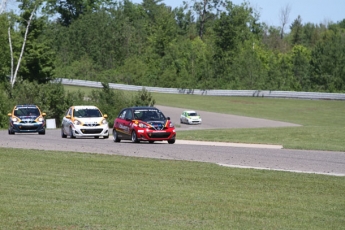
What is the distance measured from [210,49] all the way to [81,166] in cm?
11082

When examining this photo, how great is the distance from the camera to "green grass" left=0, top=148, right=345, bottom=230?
11094mm

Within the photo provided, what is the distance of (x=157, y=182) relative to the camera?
638 inches

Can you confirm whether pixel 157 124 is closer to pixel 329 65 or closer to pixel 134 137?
pixel 134 137

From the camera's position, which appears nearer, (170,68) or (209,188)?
(209,188)

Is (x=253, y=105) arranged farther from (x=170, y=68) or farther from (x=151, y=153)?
(x=151, y=153)

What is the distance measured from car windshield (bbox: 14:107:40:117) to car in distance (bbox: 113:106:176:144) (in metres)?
10.9

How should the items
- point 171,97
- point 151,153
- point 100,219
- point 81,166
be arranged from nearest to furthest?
1. point 100,219
2. point 81,166
3. point 151,153
4. point 171,97

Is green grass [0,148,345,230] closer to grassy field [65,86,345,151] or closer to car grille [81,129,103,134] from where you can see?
car grille [81,129,103,134]

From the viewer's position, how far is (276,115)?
2960 inches

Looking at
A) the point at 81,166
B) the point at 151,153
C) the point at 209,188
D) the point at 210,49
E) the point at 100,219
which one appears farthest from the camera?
the point at 210,49

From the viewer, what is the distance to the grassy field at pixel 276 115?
3934 cm

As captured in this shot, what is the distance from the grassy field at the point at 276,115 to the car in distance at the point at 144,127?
579cm

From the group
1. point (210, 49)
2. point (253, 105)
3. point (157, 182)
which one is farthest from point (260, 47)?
point (157, 182)

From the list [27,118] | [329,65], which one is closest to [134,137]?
[27,118]
